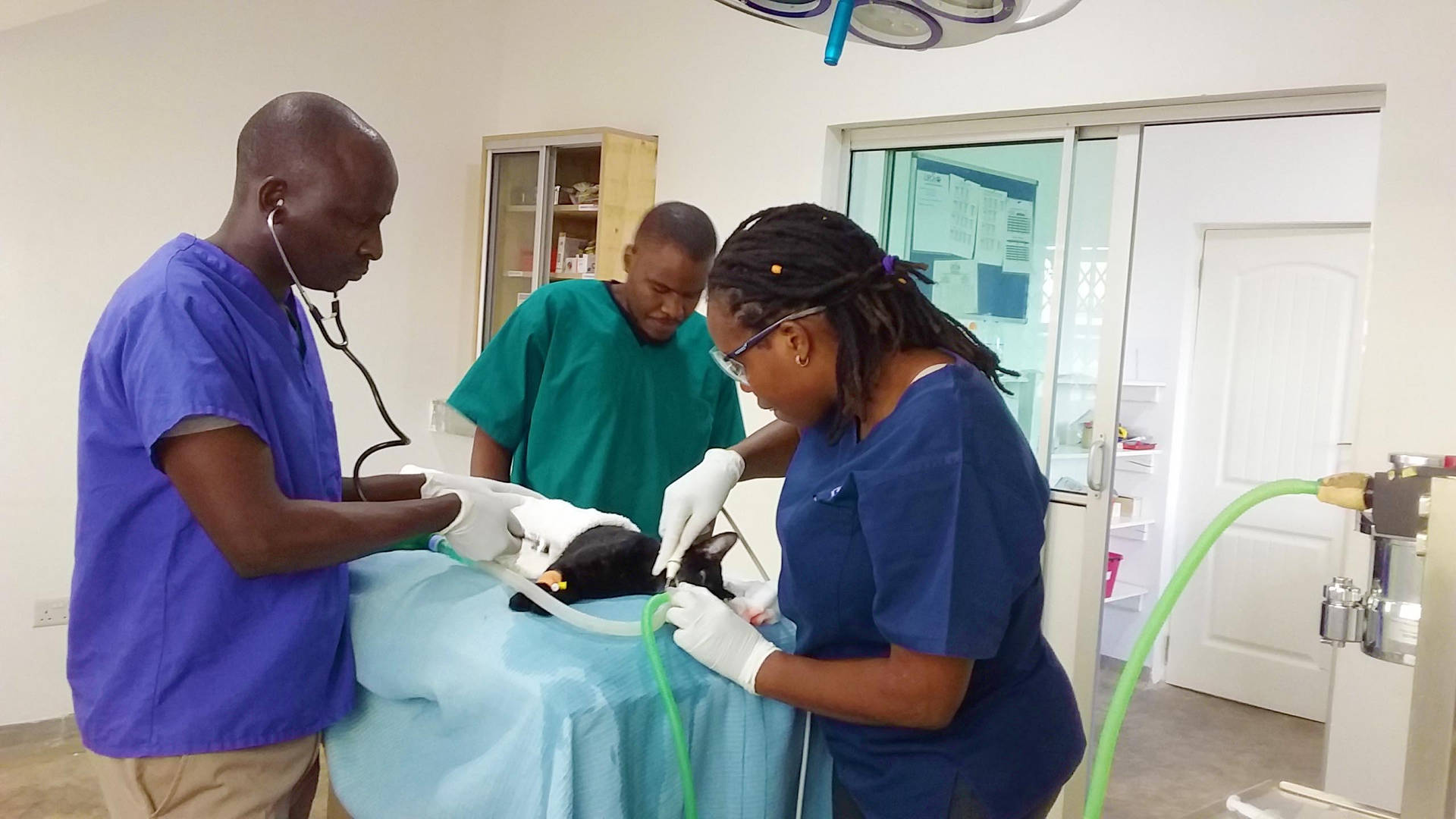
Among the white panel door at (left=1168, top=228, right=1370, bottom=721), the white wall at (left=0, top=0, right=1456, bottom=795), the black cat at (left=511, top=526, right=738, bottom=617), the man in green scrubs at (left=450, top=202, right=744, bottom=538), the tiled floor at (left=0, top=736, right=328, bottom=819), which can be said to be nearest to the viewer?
the black cat at (left=511, top=526, right=738, bottom=617)

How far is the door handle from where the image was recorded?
2920mm

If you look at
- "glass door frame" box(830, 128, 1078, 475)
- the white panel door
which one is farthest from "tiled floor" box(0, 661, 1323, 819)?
"glass door frame" box(830, 128, 1078, 475)

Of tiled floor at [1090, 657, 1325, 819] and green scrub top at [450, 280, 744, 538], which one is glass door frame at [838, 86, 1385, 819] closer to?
tiled floor at [1090, 657, 1325, 819]

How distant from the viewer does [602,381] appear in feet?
6.09

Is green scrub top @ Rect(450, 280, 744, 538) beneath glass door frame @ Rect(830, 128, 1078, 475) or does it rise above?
beneath

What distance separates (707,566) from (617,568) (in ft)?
0.38

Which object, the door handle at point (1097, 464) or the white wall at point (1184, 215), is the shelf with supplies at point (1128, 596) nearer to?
the white wall at point (1184, 215)

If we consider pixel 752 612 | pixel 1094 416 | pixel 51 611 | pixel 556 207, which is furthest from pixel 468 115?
pixel 752 612

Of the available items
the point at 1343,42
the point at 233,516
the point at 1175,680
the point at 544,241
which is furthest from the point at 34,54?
the point at 1175,680

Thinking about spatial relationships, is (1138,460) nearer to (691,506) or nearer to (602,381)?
(602,381)

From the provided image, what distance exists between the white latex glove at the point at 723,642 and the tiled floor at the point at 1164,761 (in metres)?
1.99

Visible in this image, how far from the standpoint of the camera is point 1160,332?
4.52 metres

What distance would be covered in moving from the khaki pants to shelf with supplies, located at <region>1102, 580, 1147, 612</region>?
391 cm

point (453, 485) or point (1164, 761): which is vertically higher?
point (453, 485)
